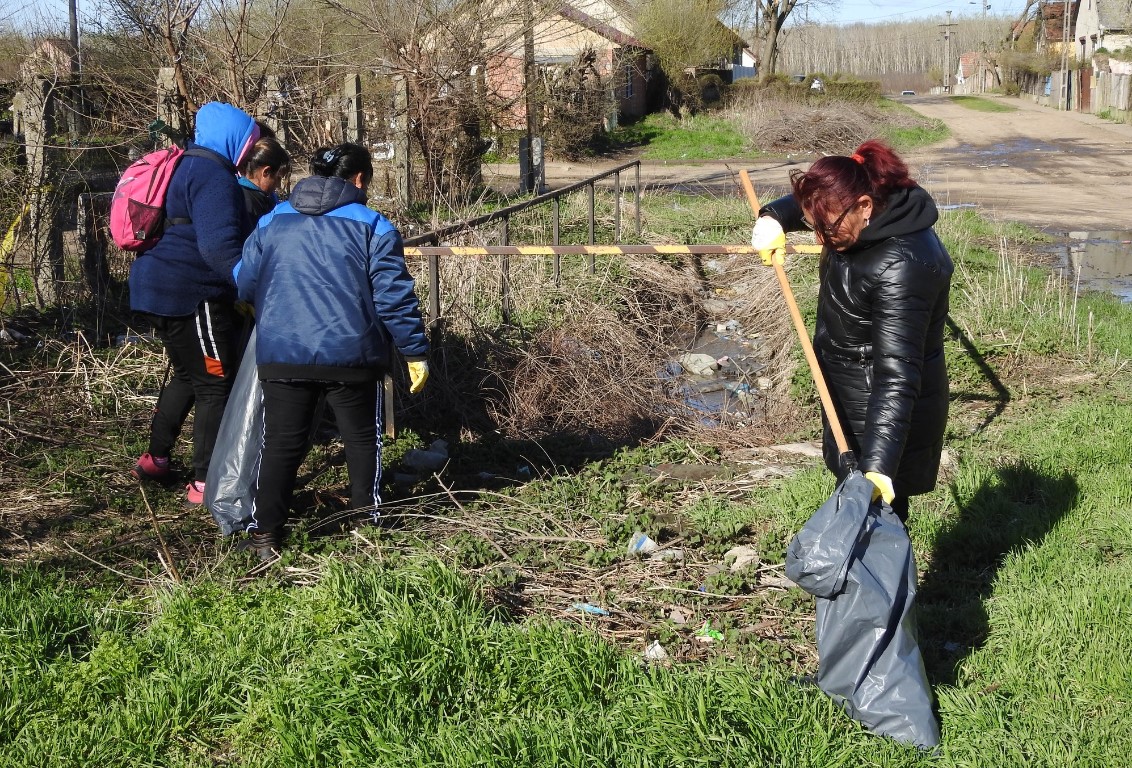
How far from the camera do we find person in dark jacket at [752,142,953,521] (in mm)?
3139

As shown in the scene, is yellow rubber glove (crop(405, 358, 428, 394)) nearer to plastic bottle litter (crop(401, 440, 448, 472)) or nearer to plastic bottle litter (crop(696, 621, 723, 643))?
plastic bottle litter (crop(401, 440, 448, 472))

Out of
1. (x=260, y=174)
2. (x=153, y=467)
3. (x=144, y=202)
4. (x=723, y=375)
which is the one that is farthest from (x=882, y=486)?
(x=723, y=375)

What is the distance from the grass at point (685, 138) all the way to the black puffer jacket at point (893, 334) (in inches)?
974

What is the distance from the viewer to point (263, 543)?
420cm

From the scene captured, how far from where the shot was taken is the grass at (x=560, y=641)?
9.47 feet

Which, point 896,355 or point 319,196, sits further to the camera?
point 319,196

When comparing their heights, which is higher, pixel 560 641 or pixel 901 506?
pixel 901 506

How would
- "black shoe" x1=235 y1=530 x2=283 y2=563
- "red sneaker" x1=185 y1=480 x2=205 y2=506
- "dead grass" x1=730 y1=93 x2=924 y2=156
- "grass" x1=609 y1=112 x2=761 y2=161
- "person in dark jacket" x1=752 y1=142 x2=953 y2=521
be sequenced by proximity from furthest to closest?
"dead grass" x1=730 y1=93 x2=924 y2=156, "grass" x1=609 y1=112 x2=761 y2=161, "red sneaker" x1=185 y1=480 x2=205 y2=506, "black shoe" x1=235 y1=530 x2=283 y2=563, "person in dark jacket" x1=752 y1=142 x2=953 y2=521

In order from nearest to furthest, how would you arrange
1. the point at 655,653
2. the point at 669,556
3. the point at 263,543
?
the point at 655,653 → the point at 263,543 → the point at 669,556

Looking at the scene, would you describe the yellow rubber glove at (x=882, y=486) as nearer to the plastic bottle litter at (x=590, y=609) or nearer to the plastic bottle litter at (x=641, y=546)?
the plastic bottle litter at (x=590, y=609)

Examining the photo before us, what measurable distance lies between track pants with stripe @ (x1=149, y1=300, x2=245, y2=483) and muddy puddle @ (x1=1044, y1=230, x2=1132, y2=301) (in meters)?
8.17

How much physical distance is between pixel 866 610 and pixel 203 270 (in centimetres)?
331

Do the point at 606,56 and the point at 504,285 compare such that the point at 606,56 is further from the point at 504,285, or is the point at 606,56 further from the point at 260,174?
the point at 260,174

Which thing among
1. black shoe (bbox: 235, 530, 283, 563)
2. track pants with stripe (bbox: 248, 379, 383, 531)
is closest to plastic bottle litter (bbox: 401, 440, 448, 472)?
track pants with stripe (bbox: 248, 379, 383, 531)
